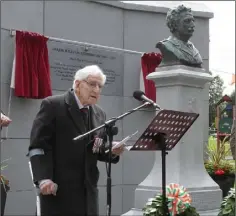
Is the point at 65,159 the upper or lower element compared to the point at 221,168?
upper

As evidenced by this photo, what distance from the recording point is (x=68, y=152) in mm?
3887

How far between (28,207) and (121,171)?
1796 millimetres

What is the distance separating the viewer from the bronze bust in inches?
258

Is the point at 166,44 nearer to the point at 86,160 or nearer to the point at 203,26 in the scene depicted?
the point at 86,160

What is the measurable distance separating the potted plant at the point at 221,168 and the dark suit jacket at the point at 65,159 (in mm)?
4864

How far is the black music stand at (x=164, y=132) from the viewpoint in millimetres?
3998

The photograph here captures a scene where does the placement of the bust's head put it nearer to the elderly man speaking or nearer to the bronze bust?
the bronze bust

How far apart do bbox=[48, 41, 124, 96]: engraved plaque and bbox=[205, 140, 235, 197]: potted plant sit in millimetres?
1853

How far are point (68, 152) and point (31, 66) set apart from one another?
3894 mm

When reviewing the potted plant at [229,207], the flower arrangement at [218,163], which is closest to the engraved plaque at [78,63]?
the flower arrangement at [218,163]

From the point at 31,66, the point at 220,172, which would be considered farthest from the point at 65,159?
the point at 220,172

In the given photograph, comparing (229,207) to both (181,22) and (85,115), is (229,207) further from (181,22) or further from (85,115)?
(181,22)

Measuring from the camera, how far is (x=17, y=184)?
24.5ft

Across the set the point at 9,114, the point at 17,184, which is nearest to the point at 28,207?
the point at 17,184
